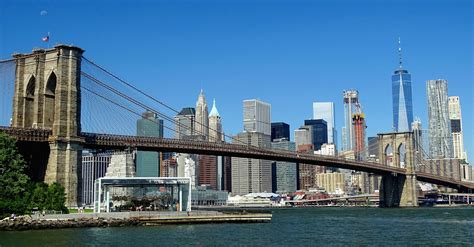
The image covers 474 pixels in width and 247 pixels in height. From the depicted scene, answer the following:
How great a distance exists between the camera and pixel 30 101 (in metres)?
65.4

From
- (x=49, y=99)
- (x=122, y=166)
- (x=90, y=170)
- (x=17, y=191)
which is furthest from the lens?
(x=90, y=170)

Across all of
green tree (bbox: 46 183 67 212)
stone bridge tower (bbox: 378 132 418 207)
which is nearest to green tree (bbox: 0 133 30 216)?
green tree (bbox: 46 183 67 212)

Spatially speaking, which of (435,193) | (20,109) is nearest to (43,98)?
(20,109)

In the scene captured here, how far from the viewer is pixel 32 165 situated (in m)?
62.2

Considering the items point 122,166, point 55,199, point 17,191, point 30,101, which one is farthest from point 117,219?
point 30,101

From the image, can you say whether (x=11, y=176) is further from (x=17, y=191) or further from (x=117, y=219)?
(x=117, y=219)

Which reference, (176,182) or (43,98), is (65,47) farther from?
(176,182)

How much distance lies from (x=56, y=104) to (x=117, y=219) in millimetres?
15857

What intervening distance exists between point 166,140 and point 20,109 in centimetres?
1669

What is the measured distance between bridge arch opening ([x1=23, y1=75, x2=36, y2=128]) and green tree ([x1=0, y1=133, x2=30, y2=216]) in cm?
1084

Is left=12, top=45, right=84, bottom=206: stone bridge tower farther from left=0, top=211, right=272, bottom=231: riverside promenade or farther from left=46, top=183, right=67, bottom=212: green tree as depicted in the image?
left=0, top=211, right=272, bottom=231: riverside promenade

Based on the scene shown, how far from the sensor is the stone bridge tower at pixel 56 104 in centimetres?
6016

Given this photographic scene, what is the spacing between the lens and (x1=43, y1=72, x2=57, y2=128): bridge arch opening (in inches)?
2469

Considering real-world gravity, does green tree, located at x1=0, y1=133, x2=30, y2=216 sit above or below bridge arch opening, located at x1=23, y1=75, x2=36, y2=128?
below
